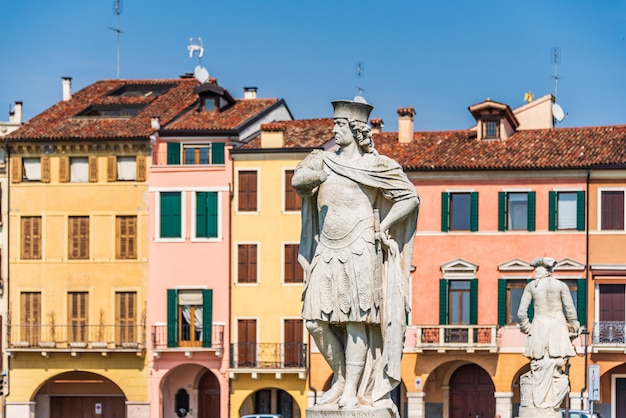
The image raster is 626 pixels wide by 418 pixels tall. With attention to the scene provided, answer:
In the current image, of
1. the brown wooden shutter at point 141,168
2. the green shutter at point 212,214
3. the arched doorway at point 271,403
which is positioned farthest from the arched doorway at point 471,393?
the brown wooden shutter at point 141,168

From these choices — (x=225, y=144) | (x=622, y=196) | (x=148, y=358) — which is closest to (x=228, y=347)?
(x=148, y=358)

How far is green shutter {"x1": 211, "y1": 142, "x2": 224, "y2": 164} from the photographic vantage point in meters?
63.3

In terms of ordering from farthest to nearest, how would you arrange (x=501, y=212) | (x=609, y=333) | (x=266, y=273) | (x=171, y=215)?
(x=171, y=215)
(x=266, y=273)
(x=501, y=212)
(x=609, y=333)

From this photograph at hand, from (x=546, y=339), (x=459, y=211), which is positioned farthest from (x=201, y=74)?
(x=546, y=339)

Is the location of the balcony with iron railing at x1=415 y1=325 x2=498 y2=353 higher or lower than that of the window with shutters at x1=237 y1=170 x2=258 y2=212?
lower

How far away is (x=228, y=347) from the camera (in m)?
62.5

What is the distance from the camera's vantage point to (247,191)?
6284cm

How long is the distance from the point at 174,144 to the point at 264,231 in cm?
505

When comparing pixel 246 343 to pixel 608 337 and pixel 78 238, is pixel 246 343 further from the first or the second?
pixel 608 337

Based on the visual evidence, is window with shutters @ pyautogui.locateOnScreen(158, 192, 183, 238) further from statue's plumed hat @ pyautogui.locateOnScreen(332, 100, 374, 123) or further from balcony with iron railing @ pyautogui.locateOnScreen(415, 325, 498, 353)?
statue's plumed hat @ pyautogui.locateOnScreen(332, 100, 374, 123)

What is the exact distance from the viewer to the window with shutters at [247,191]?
6281cm

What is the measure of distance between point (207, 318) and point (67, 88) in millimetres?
13464

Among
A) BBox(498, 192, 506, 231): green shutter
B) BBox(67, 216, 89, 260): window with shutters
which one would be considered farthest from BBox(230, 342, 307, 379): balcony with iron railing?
BBox(498, 192, 506, 231): green shutter

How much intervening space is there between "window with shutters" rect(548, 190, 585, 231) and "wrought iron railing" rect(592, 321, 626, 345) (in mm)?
3781
